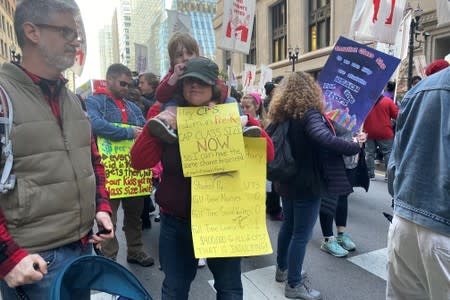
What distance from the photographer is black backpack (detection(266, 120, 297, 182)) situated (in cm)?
284

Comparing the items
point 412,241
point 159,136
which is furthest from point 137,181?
point 412,241

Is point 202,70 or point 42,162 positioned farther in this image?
point 202,70

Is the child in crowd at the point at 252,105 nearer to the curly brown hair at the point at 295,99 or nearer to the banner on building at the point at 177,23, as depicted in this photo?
the curly brown hair at the point at 295,99

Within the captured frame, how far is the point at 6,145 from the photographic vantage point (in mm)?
1350

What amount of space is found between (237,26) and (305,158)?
3.48 metres

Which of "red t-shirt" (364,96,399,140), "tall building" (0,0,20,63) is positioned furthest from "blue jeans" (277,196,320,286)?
"tall building" (0,0,20,63)

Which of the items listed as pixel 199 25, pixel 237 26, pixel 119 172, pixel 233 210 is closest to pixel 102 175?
pixel 233 210

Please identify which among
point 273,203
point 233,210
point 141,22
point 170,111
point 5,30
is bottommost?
point 273,203

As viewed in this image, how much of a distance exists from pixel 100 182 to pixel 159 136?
387 mm

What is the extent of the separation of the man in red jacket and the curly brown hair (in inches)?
167

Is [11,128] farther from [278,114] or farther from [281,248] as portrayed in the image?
[281,248]

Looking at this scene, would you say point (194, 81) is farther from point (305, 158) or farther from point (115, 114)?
point (115, 114)

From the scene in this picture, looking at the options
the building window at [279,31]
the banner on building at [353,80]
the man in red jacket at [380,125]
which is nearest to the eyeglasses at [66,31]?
the banner on building at [353,80]

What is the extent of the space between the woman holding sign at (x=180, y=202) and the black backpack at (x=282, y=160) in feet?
2.46
